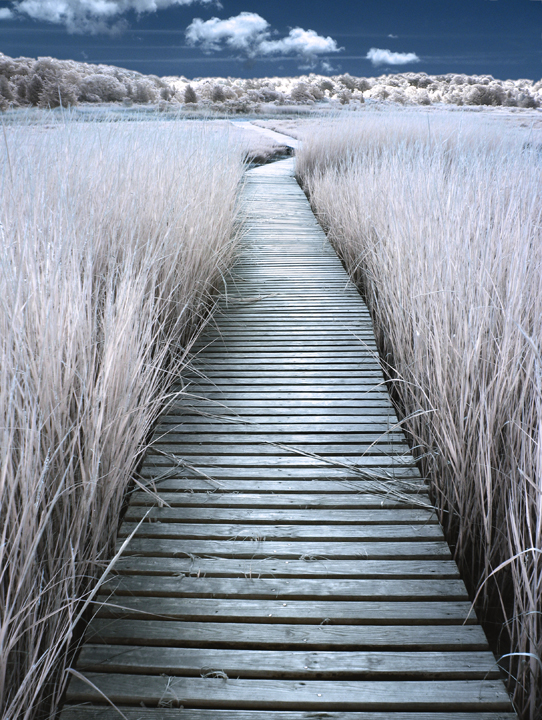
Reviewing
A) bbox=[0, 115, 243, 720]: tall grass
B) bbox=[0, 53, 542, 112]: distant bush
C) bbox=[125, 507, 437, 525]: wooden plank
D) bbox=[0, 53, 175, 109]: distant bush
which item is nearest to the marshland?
bbox=[0, 115, 243, 720]: tall grass

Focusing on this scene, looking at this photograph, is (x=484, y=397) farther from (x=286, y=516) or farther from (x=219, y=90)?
(x=219, y=90)

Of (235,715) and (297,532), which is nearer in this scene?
(235,715)

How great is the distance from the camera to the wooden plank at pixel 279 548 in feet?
4.66

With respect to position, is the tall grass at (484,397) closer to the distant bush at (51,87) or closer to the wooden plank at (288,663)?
the wooden plank at (288,663)

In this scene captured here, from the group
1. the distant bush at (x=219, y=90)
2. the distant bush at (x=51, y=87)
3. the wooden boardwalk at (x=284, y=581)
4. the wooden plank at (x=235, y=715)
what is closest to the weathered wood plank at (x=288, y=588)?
the wooden boardwalk at (x=284, y=581)

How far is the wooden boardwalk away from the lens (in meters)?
1.06

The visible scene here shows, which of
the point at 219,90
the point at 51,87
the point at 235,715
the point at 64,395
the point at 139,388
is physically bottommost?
the point at 235,715

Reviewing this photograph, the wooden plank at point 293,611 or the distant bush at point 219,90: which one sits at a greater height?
the distant bush at point 219,90

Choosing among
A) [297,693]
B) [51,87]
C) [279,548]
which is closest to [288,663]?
[297,693]

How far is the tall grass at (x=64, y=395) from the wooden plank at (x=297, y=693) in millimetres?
132

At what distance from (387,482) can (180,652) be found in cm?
86

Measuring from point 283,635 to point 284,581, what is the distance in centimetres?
16

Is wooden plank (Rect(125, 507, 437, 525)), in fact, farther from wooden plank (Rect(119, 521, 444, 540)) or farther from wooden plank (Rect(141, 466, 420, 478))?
wooden plank (Rect(141, 466, 420, 478))

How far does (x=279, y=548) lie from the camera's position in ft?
4.72
